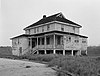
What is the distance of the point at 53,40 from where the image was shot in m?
30.9

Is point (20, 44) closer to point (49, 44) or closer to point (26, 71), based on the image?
point (49, 44)

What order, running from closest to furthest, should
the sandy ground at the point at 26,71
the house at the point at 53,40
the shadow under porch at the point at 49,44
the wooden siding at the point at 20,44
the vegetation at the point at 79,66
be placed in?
1. the vegetation at the point at 79,66
2. the sandy ground at the point at 26,71
3. the shadow under porch at the point at 49,44
4. the house at the point at 53,40
5. the wooden siding at the point at 20,44

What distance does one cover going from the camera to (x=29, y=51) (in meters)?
33.9

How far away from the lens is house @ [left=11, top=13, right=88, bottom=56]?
98.2 feet

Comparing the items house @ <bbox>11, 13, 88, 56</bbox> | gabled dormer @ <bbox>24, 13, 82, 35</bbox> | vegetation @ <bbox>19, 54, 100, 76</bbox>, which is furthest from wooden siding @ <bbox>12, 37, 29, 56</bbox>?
vegetation @ <bbox>19, 54, 100, 76</bbox>

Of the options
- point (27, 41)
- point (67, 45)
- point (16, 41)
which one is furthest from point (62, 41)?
point (16, 41)

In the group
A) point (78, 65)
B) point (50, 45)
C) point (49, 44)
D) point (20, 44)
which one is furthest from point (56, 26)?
point (78, 65)

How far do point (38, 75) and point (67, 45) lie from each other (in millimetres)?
19974

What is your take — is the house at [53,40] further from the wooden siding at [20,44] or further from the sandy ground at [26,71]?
the sandy ground at [26,71]

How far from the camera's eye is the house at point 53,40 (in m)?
29.9

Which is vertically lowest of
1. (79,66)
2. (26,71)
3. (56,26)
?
(26,71)

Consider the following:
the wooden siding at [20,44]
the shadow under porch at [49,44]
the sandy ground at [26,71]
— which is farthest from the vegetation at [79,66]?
the wooden siding at [20,44]

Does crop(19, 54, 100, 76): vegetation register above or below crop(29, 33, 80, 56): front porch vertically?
below

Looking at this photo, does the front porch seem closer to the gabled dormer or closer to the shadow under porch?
the shadow under porch
